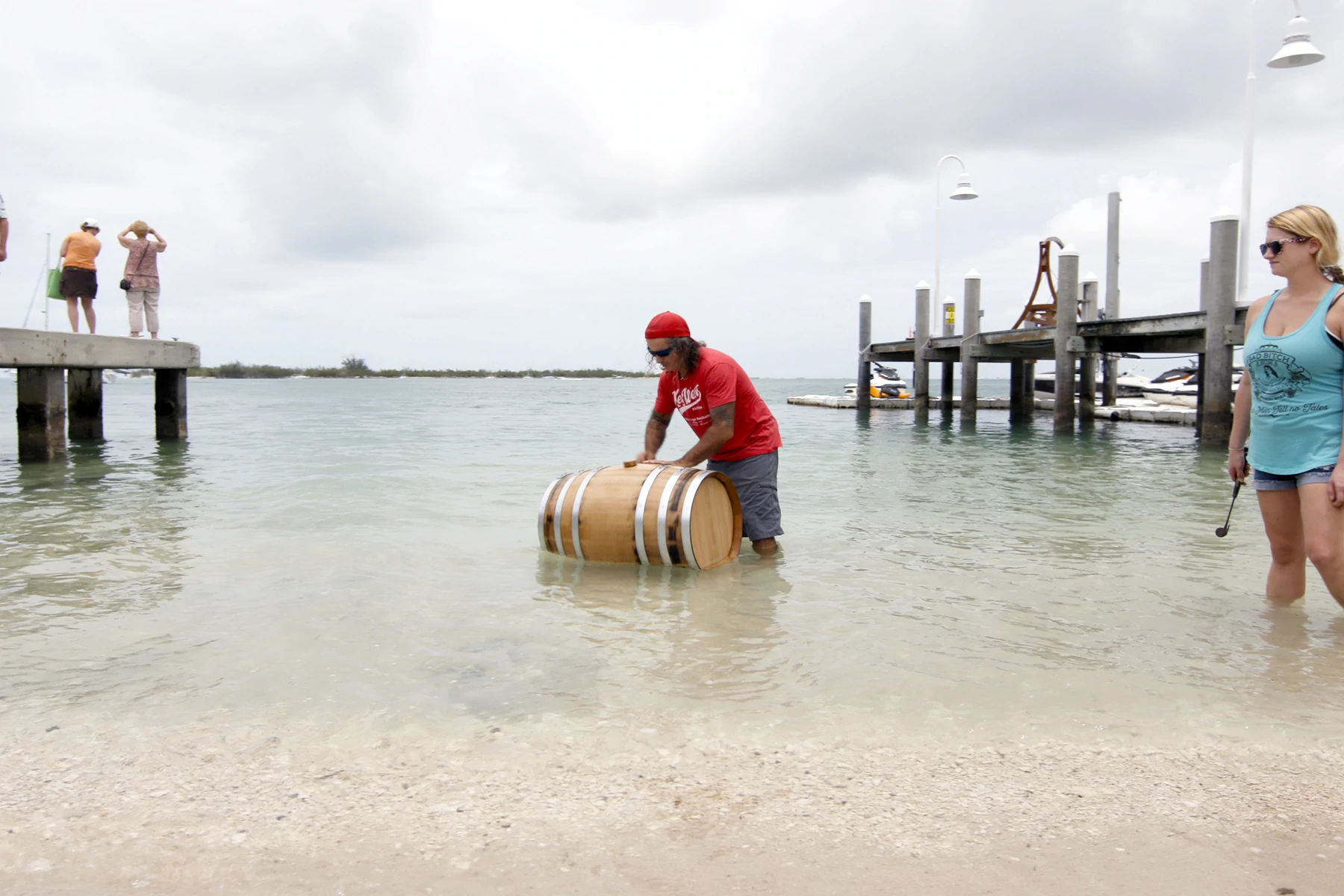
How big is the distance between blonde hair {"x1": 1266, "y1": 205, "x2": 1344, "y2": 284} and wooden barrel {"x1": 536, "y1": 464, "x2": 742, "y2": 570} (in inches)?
136

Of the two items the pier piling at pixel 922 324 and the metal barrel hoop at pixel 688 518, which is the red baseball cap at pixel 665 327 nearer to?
the metal barrel hoop at pixel 688 518

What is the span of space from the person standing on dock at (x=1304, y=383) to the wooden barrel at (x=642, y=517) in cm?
315

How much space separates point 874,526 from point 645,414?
32.4 metres

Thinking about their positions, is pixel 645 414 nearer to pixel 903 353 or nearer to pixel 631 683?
pixel 903 353

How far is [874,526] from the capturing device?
28.9 feet

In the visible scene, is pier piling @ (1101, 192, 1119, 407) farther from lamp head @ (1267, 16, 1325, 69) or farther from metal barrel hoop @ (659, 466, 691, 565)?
metal barrel hoop @ (659, 466, 691, 565)

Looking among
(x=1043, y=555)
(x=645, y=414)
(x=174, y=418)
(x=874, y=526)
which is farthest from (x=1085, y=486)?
(x=645, y=414)

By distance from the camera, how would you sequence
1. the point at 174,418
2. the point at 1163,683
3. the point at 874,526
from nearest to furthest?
the point at 1163,683, the point at 874,526, the point at 174,418

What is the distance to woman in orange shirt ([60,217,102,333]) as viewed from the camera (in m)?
13.0

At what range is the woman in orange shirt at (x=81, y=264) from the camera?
511 inches

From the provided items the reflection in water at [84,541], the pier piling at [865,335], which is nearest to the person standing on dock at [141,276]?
the reflection in water at [84,541]

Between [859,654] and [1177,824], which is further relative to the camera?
[859,654]

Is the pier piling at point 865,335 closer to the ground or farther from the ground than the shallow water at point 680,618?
farther from the ground

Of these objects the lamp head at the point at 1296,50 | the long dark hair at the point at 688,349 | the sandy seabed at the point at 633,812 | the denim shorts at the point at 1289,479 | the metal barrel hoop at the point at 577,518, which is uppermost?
the lamp head at the point at 1296,50
